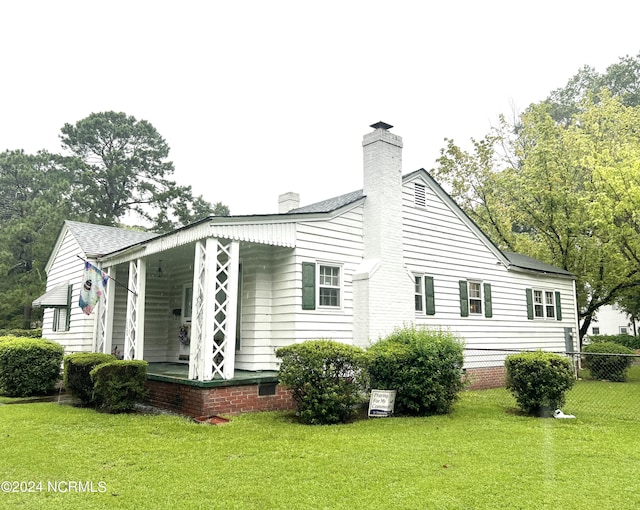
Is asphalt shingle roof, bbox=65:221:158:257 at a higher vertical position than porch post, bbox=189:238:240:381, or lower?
higher

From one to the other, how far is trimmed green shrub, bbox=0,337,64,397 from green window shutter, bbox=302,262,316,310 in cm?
671

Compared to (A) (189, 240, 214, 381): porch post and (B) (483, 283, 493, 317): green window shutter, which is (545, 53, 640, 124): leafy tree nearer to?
(B) (483, 283, 493, 317): green window shutter

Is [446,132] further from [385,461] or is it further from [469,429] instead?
[385,461]

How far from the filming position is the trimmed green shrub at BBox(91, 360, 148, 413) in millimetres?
8656

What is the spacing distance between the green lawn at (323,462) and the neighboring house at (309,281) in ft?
6.61

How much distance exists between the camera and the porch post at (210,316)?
A: 8.51 metres

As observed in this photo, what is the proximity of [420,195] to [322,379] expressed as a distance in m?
6.52

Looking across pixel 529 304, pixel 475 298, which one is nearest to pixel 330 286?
pixel 475 298

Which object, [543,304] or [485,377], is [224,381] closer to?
[485,377]

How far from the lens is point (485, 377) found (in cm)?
1337

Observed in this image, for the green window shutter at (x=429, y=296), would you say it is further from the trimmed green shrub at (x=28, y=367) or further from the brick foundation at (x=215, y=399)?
the trimmed green shrub at (x=28, y=367)

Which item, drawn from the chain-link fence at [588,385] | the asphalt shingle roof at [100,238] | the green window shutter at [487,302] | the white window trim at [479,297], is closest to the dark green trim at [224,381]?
the chain-link fence at [588,385]

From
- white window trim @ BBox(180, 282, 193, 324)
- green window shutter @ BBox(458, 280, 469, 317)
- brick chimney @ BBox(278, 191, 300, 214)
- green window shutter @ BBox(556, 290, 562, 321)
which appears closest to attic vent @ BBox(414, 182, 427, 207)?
green window shutter @ BBox(458, 280, 469, 317)

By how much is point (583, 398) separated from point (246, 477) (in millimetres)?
8944
